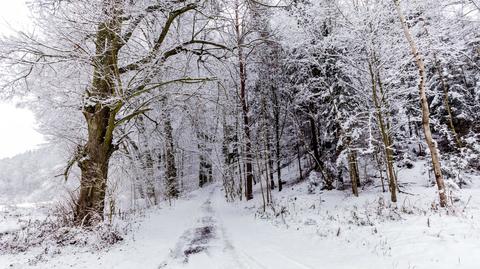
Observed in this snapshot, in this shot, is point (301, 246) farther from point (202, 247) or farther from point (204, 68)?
point (204, 68)

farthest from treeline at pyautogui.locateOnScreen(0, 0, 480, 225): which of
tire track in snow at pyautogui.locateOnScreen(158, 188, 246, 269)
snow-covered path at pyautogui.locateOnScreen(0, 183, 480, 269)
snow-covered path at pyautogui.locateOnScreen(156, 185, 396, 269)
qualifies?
snow-covered path at pyautogui.locateOnScreen(156, 185, 396, 269)

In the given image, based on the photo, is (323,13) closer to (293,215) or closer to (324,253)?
(293,215)

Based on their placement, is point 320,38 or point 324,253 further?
point 320,38

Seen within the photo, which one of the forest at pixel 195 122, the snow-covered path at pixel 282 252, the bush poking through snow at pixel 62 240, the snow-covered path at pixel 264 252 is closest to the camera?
the snow-covered path at pixel 282 252

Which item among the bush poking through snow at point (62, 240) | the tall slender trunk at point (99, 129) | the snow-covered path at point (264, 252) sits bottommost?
the snow-covered path at point (264, 252)

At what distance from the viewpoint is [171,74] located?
558 inches

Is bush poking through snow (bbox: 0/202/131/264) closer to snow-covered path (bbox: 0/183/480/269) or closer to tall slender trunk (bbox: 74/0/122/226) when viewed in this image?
snow-covered path (bbox: 0/183/480/269)

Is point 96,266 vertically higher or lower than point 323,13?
lower

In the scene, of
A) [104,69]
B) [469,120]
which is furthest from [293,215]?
[469,120]

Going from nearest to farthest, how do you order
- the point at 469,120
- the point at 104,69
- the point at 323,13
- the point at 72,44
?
the point at 72,44 < the point at 104,69 < the point at 323,13 < the point at 469,120

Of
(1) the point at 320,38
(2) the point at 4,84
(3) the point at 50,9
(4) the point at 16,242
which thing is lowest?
(4) the point at 16,242

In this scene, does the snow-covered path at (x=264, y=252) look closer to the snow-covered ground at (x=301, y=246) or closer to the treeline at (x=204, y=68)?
the snow-covered ground at (x=301, y=246)

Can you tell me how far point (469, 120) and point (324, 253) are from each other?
85.9 ft

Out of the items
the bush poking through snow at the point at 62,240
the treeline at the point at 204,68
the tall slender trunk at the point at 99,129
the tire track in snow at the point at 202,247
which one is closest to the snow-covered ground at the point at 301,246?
the tire track in snow at the point at 202,247
